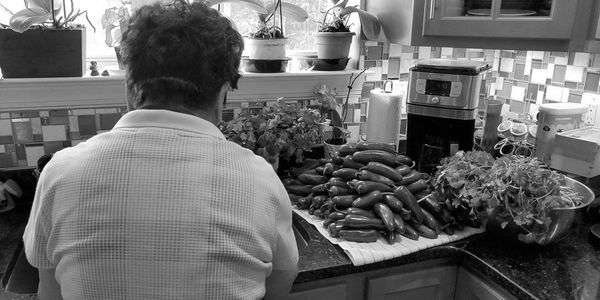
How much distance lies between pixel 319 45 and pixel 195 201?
1320 mm

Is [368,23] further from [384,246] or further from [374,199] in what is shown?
[384,246]

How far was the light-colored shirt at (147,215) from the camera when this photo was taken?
737 mm

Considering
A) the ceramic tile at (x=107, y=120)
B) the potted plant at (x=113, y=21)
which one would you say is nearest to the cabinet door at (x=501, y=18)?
the potted plant at (x=113, y=21)

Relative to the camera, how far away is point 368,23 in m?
1.80

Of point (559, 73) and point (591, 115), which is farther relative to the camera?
point (559, 73)

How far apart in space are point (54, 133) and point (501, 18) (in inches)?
59.8

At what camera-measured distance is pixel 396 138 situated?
1927 millimetres

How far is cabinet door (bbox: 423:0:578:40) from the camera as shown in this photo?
135cm

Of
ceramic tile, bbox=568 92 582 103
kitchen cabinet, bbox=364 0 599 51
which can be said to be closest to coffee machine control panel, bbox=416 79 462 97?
kitchen cabinet, bbox=364 0 599 51

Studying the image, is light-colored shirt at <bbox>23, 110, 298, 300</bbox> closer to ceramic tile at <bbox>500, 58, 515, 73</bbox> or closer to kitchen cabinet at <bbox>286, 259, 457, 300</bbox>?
kitchen cabinet at <bbox>286, 259, 457, 300</bbox>

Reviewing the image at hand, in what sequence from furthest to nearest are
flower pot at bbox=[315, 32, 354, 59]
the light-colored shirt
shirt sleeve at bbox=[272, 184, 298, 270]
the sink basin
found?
flower pot at bbox=[315, 32, 354, 59] < the sink basin < shirt sleeve at bbox=[272, 184, 298, 270] < the light-colored shirt

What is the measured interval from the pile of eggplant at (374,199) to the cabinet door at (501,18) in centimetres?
46

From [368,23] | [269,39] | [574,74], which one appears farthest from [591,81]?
[269,39]

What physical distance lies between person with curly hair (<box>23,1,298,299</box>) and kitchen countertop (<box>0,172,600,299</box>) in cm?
42
